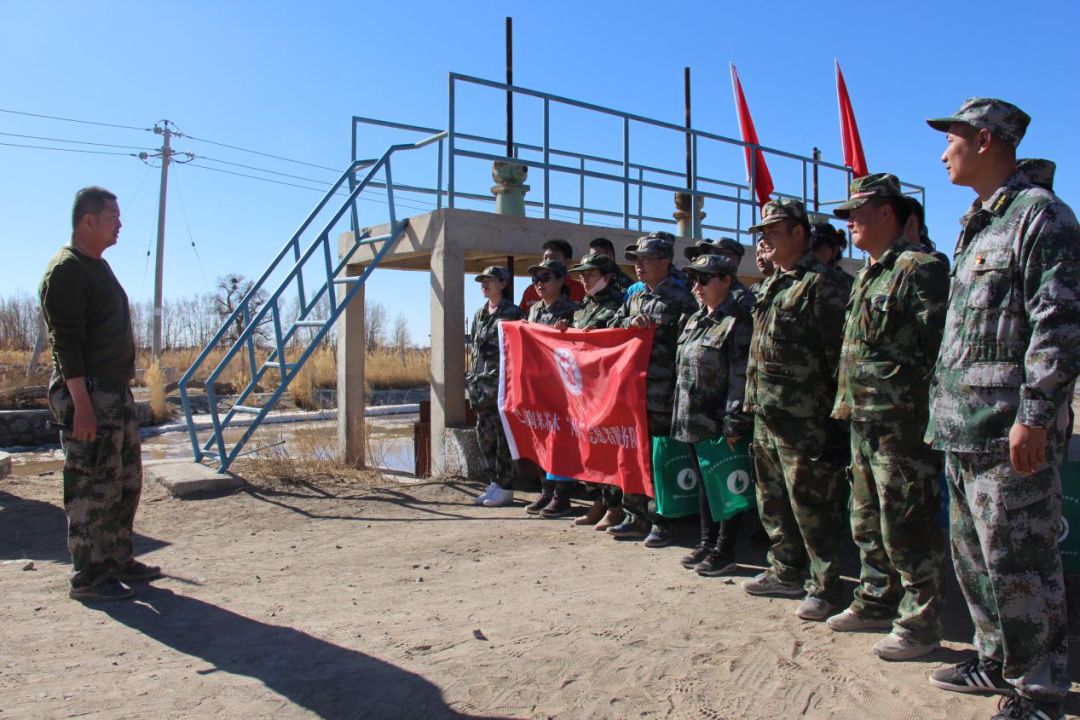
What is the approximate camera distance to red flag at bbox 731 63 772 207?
1309 cm

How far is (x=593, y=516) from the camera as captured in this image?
6273 millimetres

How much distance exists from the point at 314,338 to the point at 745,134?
34.4ft

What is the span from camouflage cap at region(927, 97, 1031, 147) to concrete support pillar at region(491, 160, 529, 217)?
6634mm

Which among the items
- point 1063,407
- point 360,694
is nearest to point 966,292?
point 1063,407

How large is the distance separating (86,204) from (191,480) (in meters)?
3.51

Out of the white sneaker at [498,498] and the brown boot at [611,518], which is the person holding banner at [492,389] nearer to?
the white sneaker at [498,498]

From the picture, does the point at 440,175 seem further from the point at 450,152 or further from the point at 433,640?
the point at 433,640

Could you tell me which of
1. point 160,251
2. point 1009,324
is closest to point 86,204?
point 1009,324

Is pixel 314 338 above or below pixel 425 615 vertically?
above

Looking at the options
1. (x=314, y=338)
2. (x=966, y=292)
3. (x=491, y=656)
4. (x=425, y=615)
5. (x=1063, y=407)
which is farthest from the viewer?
(x=314, y=338)

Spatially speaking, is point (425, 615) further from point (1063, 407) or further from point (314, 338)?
point (314, 338)

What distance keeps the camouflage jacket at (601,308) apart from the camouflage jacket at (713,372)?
1.31m

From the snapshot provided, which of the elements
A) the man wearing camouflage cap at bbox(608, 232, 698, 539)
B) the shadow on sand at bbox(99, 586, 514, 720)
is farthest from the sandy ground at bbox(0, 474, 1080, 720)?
the man wearing camouflage cap at bbox(608, 232, 698, 539)

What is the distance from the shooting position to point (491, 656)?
3.55m
